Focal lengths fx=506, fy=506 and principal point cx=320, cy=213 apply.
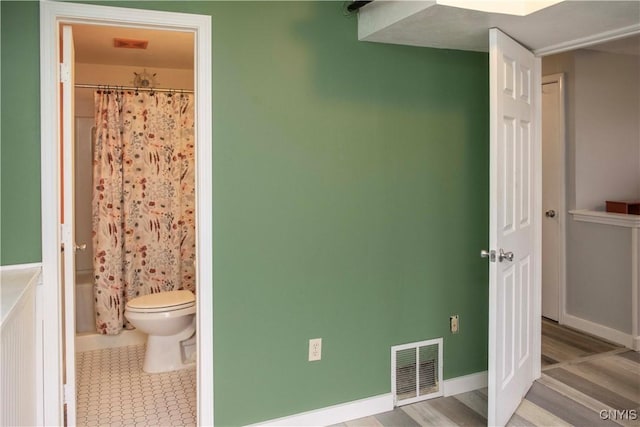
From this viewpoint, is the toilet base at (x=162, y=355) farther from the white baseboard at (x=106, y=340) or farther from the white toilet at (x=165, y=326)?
the white baseboard at (x=106, y=340)

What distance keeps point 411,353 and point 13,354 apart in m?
1.97

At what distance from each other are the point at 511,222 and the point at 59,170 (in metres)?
2.13

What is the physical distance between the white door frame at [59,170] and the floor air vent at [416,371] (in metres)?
1.05

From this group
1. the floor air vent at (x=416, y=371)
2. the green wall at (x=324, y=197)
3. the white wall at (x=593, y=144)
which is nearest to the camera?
the green wall at (x=324, y=197)

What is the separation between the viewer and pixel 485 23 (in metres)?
2.30

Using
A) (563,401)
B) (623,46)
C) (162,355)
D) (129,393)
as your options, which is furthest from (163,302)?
(623,46)

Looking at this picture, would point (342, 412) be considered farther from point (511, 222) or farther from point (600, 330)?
point (600, 330)

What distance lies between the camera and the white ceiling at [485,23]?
2.12 meters

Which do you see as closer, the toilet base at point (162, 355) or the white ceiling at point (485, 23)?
the white ceiling at point (485, 23)

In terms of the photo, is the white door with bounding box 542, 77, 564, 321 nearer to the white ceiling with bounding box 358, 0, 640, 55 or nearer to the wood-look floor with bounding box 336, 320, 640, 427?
the wood-look floor with bounding box 336, 320, 640, 427

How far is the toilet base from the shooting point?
3.40m

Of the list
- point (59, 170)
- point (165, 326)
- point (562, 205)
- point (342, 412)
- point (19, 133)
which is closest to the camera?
point (19, 133)

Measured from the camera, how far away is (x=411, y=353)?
2.85 m

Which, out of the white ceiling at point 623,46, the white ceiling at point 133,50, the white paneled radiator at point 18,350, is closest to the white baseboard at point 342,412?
the white paneled radiator at point 18,350
